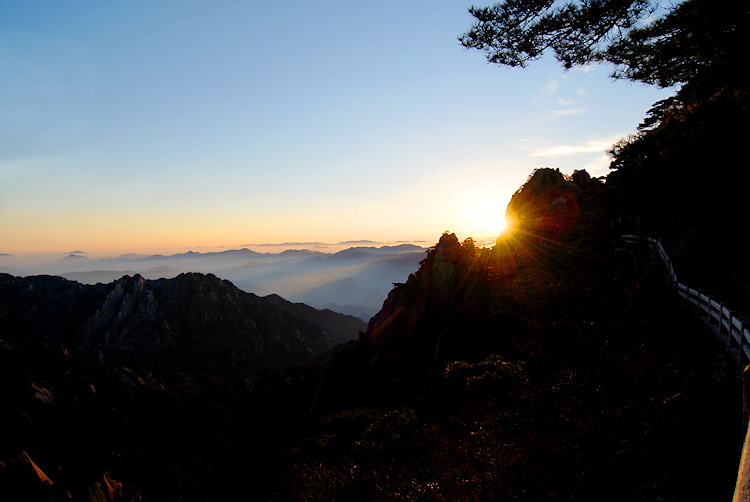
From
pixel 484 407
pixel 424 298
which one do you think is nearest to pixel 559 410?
pixel 484 407

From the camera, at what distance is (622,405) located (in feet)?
28.9

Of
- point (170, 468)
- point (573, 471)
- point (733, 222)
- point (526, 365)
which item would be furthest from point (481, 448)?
point (170, 468)

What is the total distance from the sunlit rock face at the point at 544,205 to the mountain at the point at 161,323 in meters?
93.2

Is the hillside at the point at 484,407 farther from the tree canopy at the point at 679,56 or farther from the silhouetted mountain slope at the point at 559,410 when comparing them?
the tree canopy at the point at 679,56

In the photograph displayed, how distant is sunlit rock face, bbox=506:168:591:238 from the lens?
91.7 ft

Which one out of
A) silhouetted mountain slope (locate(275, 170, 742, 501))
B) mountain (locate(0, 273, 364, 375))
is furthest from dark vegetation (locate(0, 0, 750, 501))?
mountain (locate(0, 273, 364, 375))

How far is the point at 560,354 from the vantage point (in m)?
14.0

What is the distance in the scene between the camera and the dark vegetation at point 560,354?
27.1 ft

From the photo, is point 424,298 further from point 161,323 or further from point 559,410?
point 161,323

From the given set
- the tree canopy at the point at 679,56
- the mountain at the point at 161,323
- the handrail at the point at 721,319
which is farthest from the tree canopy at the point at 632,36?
the mountain at the point at 161,323

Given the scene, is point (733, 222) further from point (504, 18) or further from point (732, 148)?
point (504, 18)

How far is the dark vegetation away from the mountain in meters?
76.4

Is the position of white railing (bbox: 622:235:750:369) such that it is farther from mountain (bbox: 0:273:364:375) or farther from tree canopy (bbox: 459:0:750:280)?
mountain (bbox: 0:273:364:375)

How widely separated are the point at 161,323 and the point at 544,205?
389 feet
